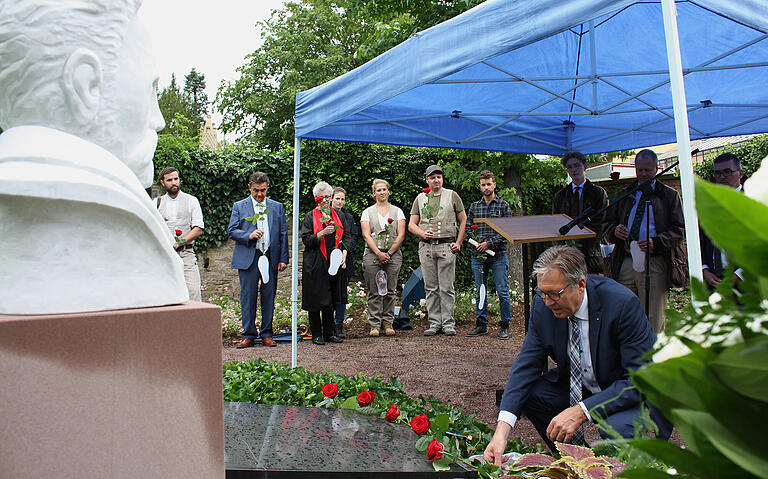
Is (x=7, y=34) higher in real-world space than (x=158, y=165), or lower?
lower

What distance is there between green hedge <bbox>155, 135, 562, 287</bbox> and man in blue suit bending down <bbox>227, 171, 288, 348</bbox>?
2987 mm

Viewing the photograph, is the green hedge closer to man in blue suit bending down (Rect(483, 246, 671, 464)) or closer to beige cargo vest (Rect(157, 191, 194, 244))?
beige cargo vest (Rect(157, 191, 194, 244))

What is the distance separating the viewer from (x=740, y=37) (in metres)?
4.16

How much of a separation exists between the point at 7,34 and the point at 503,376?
174 inches

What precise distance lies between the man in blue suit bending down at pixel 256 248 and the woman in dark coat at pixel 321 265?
31cm

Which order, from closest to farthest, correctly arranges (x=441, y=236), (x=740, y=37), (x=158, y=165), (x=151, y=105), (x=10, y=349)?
(x=10, y=349)
(x=151, y=105)
(x=740, y=37)
(x=441, y=236)
(x=158, y=165)

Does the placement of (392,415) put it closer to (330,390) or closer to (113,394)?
(330,390)

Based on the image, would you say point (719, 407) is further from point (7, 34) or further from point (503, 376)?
point (503, 376)

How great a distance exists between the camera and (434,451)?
2311 mm

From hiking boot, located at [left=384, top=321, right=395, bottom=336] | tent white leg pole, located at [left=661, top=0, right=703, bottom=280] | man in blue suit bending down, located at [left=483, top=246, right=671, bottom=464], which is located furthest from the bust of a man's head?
hiking boot, located at [left=384, top=321, right=395, bottom=336]

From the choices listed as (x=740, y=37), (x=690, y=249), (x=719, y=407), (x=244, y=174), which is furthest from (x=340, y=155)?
(x=719, y=407)

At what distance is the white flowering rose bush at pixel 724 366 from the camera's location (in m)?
0.38

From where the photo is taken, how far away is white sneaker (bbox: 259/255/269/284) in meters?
6.43

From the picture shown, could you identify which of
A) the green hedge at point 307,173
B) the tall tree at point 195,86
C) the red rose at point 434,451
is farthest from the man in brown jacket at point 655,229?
the tall tree at point 195,86
